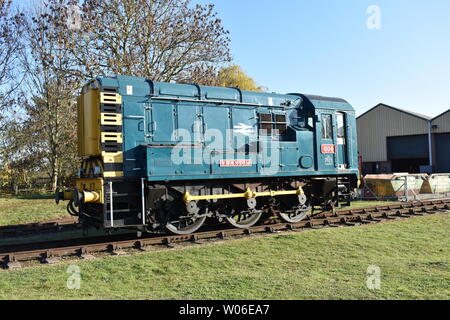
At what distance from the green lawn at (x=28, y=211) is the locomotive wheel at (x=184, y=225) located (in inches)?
313

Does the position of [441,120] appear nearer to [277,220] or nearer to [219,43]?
[219,43]

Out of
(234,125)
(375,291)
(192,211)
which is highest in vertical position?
(234,125)

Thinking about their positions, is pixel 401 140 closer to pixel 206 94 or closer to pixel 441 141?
pixel 441 141

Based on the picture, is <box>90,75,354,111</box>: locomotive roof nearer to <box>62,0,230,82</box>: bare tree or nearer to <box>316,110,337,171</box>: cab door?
<box>316,110,337,171</box>: cab door

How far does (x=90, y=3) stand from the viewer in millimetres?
19672

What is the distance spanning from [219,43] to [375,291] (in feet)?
61.8

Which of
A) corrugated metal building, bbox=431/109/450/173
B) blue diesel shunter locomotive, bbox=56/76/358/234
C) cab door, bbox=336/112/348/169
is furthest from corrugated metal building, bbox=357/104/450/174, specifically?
blue diesel shunter locomotive, bbox=56/76/358/234

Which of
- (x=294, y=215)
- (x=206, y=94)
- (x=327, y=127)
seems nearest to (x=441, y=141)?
(x=327, y=127)

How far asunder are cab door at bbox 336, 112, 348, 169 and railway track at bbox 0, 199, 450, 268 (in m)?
1.82

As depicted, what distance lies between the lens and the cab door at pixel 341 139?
1319cm

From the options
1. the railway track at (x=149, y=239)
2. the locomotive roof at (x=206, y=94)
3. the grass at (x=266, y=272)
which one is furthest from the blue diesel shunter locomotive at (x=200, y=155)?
the grass at (x=266, y=272)

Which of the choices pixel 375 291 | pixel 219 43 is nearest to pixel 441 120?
pixel 219 43

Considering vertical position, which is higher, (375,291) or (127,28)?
(127,28)

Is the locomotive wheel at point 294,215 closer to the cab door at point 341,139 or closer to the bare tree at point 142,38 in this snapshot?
the cab door at point 341,139
